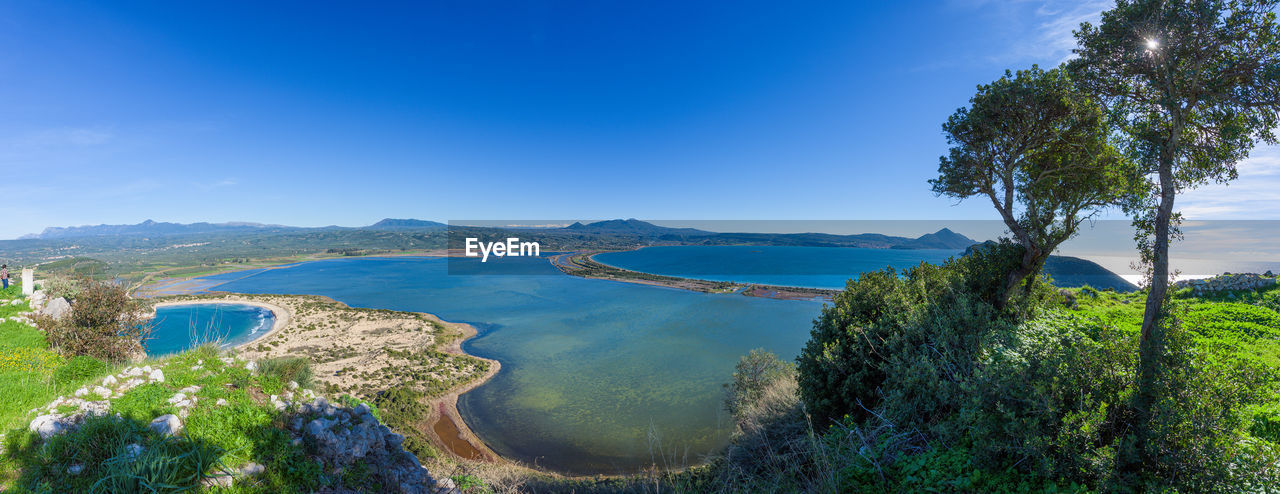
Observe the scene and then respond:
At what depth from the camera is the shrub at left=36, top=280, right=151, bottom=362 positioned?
965 centimetres

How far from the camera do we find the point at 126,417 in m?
5.25

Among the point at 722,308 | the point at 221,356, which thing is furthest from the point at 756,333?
the point at 221,356

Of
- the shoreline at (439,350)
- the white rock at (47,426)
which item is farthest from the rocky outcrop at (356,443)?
the shoreline at (439,350)

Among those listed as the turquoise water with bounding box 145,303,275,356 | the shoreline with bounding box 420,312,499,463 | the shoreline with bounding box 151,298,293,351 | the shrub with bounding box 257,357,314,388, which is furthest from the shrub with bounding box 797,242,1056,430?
the turquoise water with bounding box 145,303,275,356

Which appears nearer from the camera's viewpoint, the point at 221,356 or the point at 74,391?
the point at 74,391

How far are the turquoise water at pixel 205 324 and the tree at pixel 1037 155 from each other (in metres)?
46.0

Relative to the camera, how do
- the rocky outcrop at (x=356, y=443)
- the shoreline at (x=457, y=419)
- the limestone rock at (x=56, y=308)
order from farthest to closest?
the shoreline at (x=457, y=419) → the limestone rock at (x=56, y=308) → the rocky outcrop at (x=356, y=443)

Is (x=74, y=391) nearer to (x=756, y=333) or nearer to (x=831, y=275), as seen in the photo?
(x=756, y=333)

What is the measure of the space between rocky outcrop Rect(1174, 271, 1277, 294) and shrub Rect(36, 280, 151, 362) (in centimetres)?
3321

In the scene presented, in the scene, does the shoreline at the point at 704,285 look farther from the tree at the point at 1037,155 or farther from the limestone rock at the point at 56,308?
the limestone rock at the point at 56,308

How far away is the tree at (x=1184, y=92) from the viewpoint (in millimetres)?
6078

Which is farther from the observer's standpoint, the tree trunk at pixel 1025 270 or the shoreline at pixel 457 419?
the shoreline at pixel 457 419

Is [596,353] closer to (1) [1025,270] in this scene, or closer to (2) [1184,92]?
(1) [1025,270]

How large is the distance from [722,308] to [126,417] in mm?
51329
